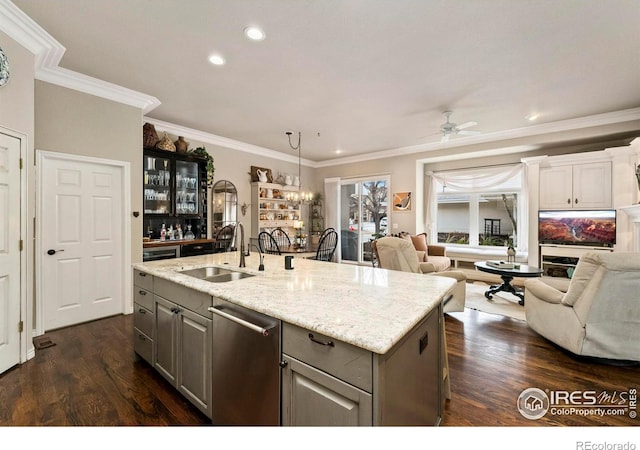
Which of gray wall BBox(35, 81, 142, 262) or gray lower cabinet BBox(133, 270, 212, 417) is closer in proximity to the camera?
gray lower cabinet BBox(133, 270, 212, 417)

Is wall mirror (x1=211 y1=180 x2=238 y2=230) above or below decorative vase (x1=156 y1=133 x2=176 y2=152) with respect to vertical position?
below

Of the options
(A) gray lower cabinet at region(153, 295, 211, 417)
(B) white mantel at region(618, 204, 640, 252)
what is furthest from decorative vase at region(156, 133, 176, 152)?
(B) white mantel at region(618, 204, 640, 252)

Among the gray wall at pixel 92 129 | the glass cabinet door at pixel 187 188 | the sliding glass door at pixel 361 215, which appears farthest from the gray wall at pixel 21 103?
the sliding glass door at pixel 361 215

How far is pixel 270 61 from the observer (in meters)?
2.96

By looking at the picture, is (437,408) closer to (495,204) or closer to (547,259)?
(547,259)

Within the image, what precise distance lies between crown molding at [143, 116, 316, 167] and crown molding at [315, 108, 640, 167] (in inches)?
76.5

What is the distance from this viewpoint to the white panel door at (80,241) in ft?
10.5

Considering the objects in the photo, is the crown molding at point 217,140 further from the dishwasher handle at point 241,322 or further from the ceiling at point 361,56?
the dishwasher handle at point 241,322

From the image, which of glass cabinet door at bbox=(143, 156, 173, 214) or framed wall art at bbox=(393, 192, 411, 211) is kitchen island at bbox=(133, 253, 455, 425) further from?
framed wall art at bbox=(393, 192, 411, 211)

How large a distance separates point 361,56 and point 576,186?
4.45 m

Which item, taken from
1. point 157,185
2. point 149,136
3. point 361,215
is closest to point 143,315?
point 157,185

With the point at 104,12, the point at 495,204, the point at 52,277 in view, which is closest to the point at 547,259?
the point at 495,204

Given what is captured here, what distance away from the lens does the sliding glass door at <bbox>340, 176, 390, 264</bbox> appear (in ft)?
23.6

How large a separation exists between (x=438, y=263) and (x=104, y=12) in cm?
560
